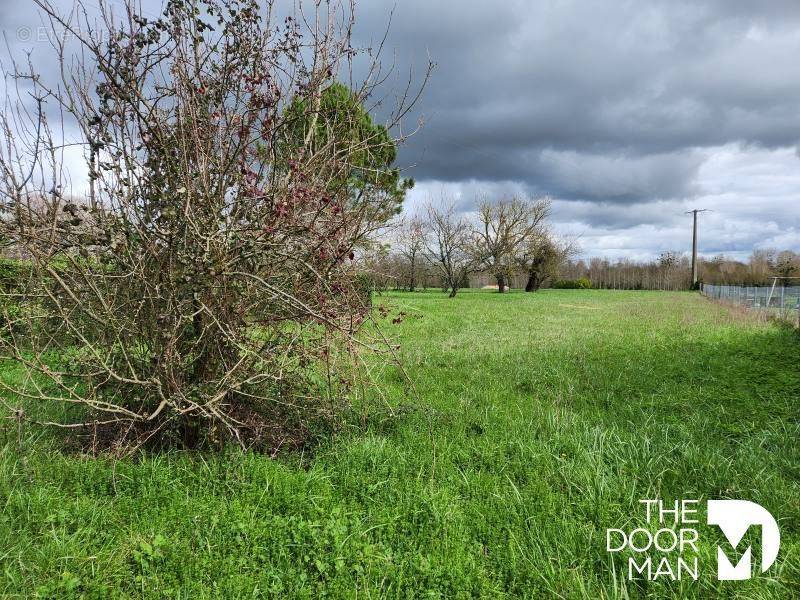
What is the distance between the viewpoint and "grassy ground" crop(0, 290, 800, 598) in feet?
6.91

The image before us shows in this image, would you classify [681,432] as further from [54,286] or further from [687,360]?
[54,286]

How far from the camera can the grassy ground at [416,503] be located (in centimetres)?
211

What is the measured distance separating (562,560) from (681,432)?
209 cm

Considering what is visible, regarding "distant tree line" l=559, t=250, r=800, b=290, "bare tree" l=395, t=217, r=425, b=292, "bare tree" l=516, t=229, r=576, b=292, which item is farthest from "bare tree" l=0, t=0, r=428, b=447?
"distant tree line" l=559, t=250, r=800, b=290

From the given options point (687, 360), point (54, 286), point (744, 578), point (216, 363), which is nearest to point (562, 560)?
point (744, 578)

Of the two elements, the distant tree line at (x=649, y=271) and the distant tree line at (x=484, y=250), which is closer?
the distant tree line at (x=484, y=250)

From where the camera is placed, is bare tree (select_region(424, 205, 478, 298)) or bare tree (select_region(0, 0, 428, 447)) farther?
bare tree (select_region(424, 205, 478, 298))

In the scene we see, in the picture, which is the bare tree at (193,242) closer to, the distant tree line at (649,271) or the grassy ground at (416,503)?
the grassy ground at (416,503)

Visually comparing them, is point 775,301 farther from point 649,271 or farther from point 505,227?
point 649,271

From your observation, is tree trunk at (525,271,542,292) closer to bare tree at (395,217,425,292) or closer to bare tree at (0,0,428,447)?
bare tree at (395,217,425,292)

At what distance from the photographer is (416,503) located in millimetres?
2676

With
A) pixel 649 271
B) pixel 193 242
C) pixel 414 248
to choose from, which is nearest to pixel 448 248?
pixel 414 248

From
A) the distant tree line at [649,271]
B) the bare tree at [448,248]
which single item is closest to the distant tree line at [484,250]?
the bare tree at [448,248]

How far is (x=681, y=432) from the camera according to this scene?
369 centimetres
